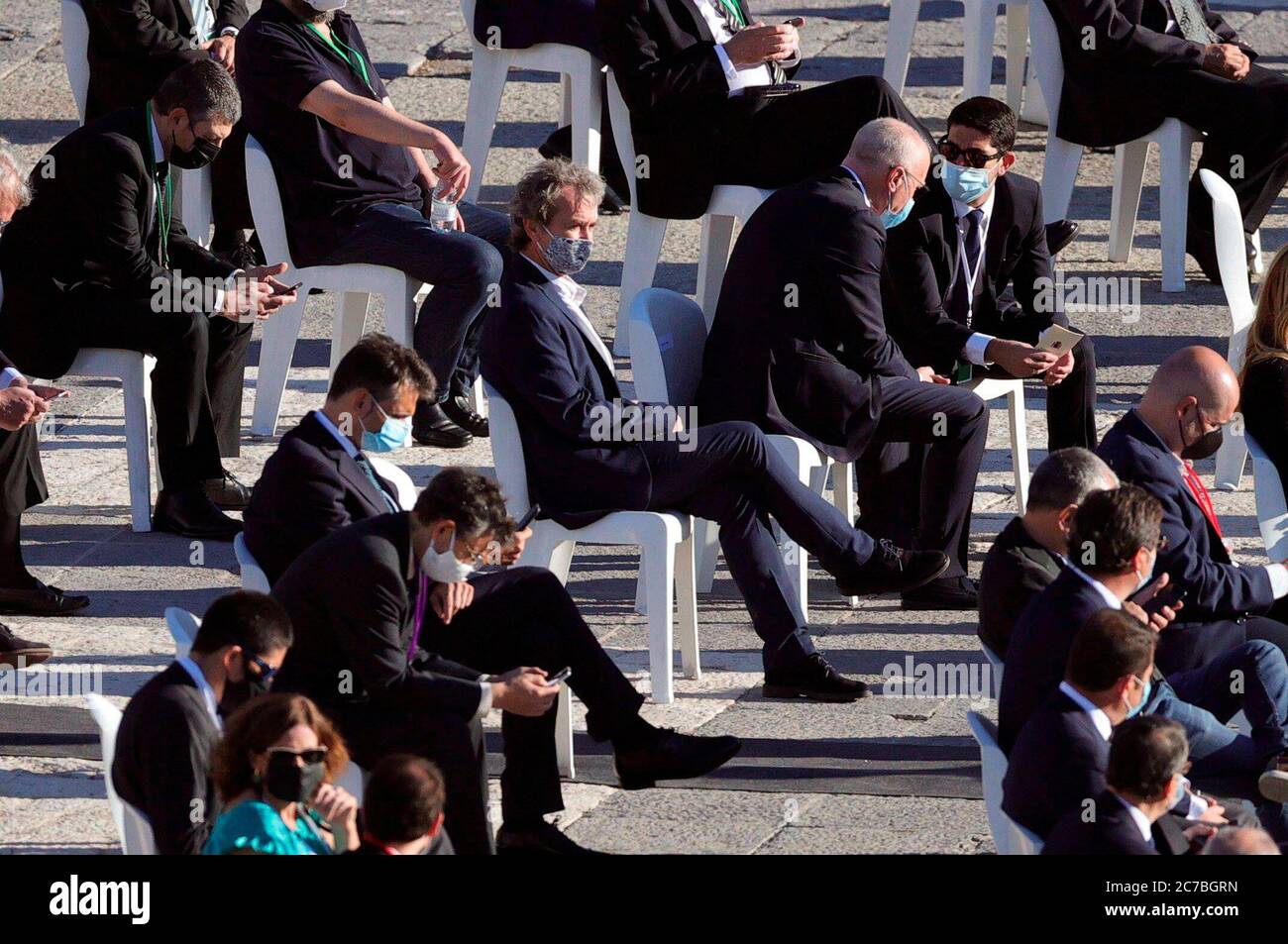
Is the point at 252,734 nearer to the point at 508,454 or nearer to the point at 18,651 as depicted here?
the point at 508,454

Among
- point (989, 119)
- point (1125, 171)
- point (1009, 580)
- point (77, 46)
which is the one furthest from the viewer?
point (1125, 171)

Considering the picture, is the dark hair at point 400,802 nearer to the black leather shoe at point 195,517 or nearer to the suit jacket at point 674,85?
the black leather shoe at point 195,517

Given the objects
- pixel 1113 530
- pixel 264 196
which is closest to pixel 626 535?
pixel 1113 530

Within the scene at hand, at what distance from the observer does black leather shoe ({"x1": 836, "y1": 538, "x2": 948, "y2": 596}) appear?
255 inches

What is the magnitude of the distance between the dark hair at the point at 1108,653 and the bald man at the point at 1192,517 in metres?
1.07

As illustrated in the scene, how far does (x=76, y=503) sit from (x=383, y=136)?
1637mm

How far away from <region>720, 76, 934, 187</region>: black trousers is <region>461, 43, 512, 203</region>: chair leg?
1.57 metres

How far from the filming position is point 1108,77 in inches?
347

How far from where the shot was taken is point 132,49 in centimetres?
862

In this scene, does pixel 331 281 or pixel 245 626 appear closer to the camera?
pixel 245 626

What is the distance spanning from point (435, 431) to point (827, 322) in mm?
1956

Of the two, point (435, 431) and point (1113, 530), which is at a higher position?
point (1113, 530)

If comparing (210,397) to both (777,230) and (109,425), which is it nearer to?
(109,425)
